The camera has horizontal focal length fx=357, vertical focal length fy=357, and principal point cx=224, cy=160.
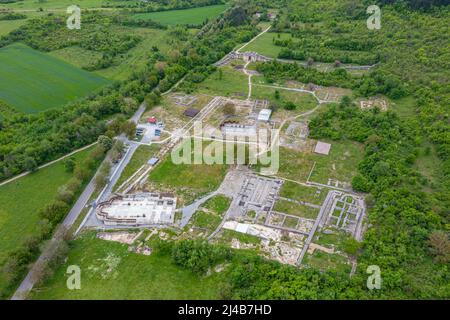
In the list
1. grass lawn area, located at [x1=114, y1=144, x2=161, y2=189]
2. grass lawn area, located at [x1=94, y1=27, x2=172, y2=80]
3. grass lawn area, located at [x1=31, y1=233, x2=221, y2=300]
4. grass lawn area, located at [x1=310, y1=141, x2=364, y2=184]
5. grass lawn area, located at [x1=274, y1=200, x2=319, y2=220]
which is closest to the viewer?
grass lawn area, located at [x1=31, y1=233, x2=221, y2=300]

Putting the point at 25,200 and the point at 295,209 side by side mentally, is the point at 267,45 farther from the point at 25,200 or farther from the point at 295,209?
the point at 25,200

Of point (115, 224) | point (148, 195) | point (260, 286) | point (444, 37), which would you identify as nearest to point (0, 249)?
point (115, 224)

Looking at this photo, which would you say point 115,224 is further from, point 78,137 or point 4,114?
point 4,114

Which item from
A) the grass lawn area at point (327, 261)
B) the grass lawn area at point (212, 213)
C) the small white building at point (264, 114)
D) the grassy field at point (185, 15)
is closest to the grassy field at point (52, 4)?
the grassy field at point (185, 15)

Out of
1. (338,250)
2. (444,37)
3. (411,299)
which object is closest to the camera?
(411,299)

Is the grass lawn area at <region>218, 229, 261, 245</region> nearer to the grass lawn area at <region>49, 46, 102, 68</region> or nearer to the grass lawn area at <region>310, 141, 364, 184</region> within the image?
the grass lawn area at <region>310, 141, 364, 184</region>

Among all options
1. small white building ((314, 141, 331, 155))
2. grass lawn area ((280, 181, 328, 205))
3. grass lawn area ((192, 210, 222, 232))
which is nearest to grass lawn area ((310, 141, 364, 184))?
small white building ((314, 141, 331, 155))
